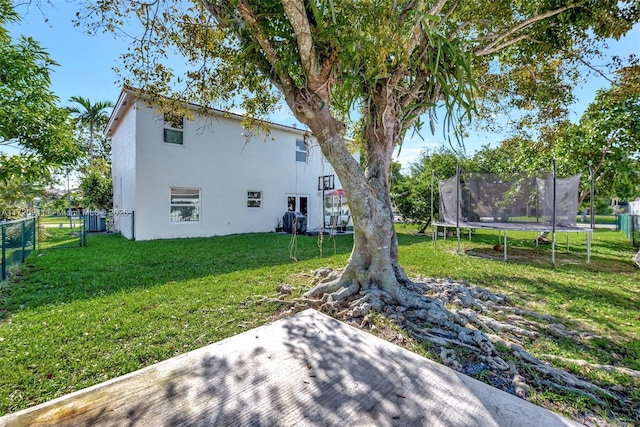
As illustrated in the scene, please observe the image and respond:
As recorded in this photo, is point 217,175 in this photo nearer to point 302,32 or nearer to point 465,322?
point 302,32

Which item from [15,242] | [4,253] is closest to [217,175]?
[15,242]

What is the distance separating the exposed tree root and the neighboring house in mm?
5142

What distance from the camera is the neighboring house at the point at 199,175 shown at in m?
10.5

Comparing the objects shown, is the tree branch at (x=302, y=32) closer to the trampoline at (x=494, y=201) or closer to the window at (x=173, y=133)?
the trampoline at (x=494, y=201)

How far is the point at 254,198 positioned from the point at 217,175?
79.5 inches

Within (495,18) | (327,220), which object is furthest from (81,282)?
A: (327,220)

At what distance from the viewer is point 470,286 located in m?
4.97

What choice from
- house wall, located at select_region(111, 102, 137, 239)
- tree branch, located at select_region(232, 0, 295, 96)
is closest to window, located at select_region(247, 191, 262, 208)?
house wall, located at select_region(111, 102, 137, 239)

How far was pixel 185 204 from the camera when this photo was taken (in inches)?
453

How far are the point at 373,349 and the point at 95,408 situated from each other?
221 cm

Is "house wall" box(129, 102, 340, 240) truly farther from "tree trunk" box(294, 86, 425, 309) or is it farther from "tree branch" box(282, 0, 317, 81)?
"tree branch" box(282, 0, 317, 81)

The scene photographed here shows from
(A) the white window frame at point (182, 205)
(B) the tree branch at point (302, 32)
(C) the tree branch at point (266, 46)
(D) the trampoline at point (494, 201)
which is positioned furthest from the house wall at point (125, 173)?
(D) the trampoline at point (494, 201)

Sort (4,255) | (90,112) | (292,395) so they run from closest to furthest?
1. (292,395)
2. (4,255)
3. (90,112)

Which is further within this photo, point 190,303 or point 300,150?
point 300,150
